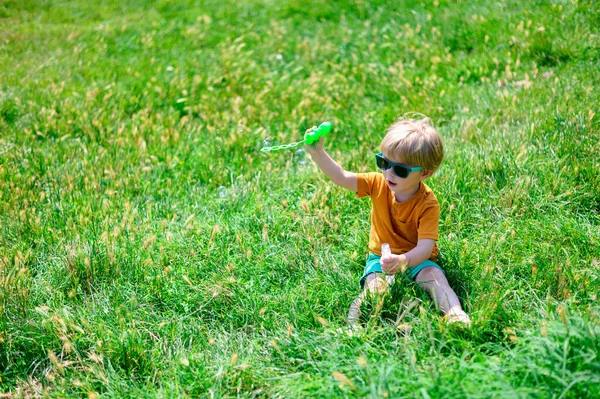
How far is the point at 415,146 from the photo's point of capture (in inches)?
148

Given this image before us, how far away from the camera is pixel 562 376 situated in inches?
106

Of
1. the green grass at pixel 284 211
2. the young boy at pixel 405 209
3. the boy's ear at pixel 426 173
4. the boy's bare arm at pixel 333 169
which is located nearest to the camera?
the green grass at pixel 284 211

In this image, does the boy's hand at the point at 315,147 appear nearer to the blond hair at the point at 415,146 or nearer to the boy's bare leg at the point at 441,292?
the blond hair at the point at 415,146

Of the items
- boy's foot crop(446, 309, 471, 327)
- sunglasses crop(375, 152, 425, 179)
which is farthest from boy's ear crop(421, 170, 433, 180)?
boy's foot crop(446, 309, 471, 327)

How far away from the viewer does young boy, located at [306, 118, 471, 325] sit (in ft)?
12.3

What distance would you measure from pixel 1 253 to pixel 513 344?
3744 mm

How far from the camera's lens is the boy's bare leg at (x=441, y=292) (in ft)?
11.6

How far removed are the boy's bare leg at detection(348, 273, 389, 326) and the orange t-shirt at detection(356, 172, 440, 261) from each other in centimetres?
31

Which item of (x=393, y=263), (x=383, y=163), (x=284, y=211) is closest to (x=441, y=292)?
(x=393, y=263)

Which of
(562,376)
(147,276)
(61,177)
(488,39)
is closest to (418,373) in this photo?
(562,376)

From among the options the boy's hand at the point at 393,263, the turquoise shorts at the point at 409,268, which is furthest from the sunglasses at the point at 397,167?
the turquoise shorts at the point at 409,268

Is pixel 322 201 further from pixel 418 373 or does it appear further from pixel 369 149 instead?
pixel 418 373

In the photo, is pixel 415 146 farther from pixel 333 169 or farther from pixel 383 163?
pixel 333 169

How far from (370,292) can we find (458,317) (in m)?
0.56
